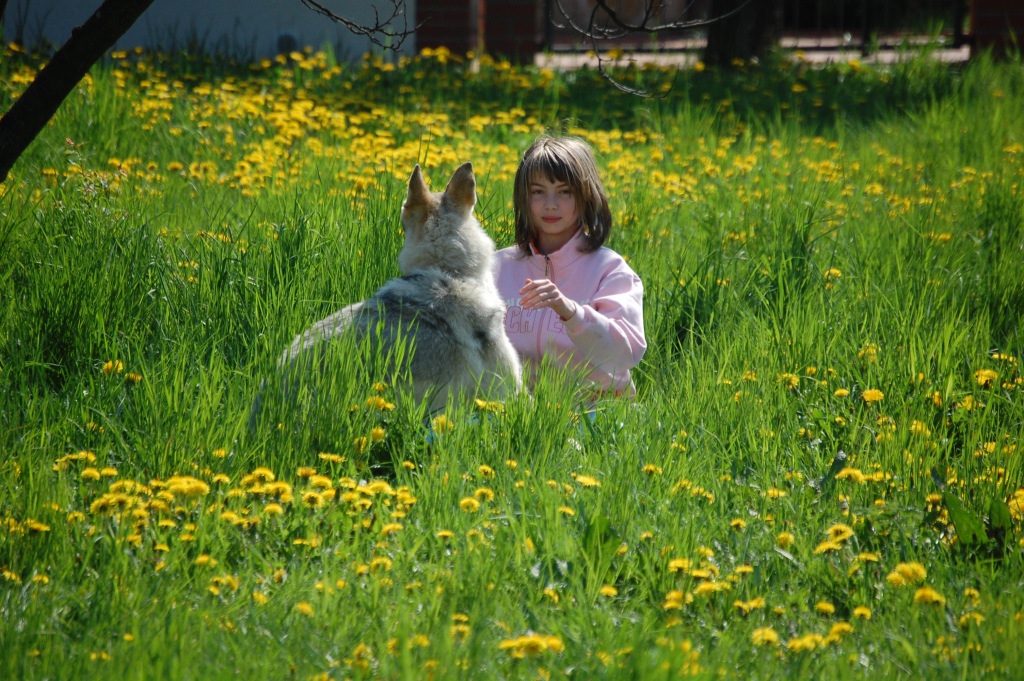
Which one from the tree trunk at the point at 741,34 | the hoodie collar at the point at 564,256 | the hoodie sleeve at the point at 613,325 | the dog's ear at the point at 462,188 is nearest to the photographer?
the dog's ear at the point at 462,188

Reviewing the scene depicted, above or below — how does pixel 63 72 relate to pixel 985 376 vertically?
above

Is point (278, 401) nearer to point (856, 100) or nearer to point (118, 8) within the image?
point (118, 8)

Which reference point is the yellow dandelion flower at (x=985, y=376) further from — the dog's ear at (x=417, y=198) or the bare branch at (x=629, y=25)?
the dog's ear at (x=417, y=198)

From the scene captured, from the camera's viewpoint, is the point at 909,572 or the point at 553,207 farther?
the point at 553,207

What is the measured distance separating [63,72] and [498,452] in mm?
1817

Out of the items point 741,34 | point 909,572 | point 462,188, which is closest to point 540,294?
point 462,188

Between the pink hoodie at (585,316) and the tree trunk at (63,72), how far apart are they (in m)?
1.73

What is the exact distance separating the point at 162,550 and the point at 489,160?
14.3 feet

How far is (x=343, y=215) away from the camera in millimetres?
4734

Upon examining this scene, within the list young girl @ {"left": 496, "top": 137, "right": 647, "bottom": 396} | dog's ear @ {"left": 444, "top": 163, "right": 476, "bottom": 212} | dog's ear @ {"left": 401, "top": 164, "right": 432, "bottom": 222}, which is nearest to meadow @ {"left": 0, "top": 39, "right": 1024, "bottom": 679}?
young girl @ {"left": 496, "top": 137, "right": 647, "bottom": 396}

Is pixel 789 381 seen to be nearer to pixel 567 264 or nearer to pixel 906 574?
pixel 567 264

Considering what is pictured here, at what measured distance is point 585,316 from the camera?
12.3ft

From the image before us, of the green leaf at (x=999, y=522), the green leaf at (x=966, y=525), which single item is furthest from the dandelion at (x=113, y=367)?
the green leaf at (x=999, y=522)

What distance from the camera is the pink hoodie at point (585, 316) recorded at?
380cm
